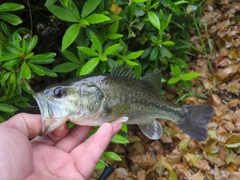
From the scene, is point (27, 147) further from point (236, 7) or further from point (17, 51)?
point (236, 7)

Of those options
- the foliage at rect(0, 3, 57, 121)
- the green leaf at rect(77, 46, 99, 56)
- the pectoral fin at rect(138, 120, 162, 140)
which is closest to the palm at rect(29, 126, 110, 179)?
the foliage at rect(0, 3, 57, 121)

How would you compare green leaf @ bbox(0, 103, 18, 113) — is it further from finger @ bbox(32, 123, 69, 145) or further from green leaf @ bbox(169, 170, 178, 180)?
green leaf @ bbox(169, 170, 178, 180)

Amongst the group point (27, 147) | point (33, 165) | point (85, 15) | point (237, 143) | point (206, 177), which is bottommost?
point (206, 177)

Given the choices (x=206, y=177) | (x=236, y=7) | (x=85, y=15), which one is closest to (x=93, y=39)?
Answer: (x=85, y=15)

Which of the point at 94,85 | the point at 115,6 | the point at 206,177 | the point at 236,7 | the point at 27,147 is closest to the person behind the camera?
the point at 27,147

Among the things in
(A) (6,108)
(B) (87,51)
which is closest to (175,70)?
(B) (87,51)

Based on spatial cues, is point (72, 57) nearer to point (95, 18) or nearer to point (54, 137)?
point (95, 18)
